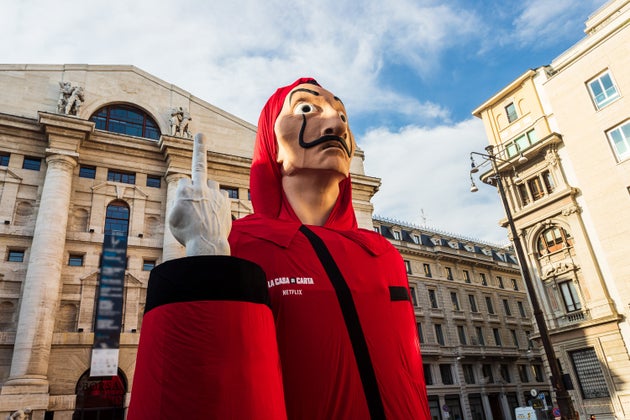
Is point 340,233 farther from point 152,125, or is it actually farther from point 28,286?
point 152,125

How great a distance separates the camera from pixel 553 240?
2438 centimetres

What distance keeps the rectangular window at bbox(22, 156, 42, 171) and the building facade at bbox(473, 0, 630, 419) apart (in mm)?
21328

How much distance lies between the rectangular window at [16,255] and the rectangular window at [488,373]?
109 feet

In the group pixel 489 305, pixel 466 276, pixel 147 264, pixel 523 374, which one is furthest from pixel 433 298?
pixel 147 264

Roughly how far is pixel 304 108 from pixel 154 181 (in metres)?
20.8

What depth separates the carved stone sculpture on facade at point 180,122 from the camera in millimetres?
24094

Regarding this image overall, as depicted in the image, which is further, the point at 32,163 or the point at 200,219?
the point at 32,163

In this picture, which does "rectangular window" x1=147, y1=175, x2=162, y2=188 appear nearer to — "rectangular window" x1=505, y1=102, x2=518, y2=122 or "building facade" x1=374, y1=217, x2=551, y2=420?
"building facade" x1=374, y1=217, x2=551, y2=420

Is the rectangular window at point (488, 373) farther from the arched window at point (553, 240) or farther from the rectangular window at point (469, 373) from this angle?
the arched window at point (553, 240)

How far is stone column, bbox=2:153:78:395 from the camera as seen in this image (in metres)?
16.5

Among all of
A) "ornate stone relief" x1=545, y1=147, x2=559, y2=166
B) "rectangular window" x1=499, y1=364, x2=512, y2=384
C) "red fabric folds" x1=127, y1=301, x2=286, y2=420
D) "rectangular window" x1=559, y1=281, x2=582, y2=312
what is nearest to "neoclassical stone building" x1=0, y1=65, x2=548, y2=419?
"ornate stone relief" x1=545, y1=147, x2=559, y2=166

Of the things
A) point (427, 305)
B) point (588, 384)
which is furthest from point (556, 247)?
point (427, 305)

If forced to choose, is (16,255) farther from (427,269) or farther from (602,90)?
(427,269)

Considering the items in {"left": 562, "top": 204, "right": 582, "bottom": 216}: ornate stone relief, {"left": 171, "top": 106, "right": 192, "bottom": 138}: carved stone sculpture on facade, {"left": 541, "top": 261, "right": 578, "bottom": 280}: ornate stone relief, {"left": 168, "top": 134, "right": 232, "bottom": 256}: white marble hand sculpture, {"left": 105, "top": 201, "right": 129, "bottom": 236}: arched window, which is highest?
{"left": 171, "top": 106, "right": 192, "bottom": 138}: carved stone sculpture on facade
